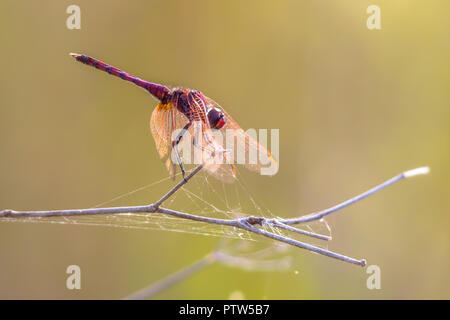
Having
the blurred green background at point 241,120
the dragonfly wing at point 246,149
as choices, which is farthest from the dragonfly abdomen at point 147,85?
the blurred green background at point 241,120

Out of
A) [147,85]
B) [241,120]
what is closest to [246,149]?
[147,85]

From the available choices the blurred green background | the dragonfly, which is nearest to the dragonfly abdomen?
the dragonfly

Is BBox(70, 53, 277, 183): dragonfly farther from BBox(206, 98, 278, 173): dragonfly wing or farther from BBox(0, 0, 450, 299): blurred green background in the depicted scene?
BBox(0, 0, 450, 299): blurred green background

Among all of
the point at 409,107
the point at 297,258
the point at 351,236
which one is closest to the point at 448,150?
the point at 409,107

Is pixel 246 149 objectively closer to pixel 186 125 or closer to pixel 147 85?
pixel 186 125

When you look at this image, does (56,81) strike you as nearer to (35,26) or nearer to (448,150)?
(35,26)
